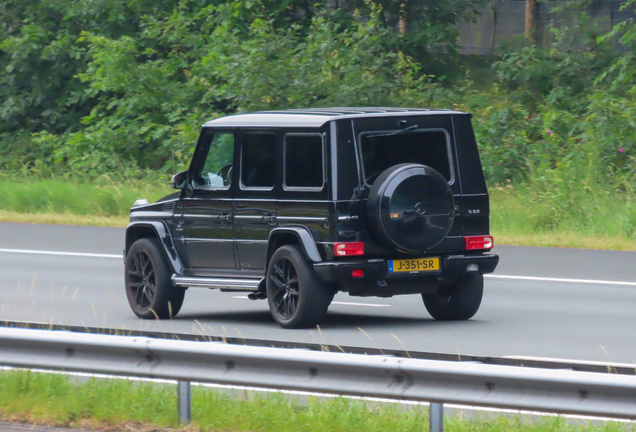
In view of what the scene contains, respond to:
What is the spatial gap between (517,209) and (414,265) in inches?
441

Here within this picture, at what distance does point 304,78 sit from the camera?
2631 centimetres

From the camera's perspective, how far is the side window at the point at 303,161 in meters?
10.6

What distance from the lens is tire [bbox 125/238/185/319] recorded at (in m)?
11.7

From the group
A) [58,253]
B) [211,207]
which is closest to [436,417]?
[211,207]

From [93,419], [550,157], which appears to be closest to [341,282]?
[93,419]

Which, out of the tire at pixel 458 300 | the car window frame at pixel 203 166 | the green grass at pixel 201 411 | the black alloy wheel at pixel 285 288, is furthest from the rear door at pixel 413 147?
the green grass at pixel 201 411

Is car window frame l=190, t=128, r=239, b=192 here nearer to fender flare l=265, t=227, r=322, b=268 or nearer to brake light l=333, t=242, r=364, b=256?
fender flare l=265, t=227, r=322, b=268

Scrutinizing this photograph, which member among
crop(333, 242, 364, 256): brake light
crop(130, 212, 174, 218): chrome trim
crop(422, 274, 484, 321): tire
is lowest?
crop(422, 274, 484, 321): tire

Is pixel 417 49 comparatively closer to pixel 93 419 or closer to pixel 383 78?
pixel 383 78

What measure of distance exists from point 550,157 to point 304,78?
5367 millimetres

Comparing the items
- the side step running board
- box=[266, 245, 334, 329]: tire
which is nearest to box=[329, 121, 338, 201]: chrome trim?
box=[266, 245, 334, 329]: tire

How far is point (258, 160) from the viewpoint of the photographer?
11.2m

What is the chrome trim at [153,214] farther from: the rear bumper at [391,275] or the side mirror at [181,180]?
the rear bumper at [391,275]

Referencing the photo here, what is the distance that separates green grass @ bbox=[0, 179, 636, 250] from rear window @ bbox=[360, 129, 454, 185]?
7413 millimetres
